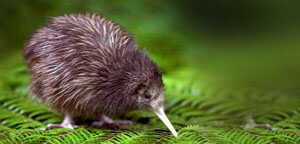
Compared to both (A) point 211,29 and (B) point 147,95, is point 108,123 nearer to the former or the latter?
(B) point 147,95

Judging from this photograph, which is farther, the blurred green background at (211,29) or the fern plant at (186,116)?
the fern plant at (186,116)

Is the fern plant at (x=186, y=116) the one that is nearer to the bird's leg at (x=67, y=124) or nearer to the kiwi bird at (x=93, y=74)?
the bird's leg at (x=67, y=124)

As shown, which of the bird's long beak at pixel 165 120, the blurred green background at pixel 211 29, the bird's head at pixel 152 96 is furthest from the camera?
the bird's head at pixel 152 96

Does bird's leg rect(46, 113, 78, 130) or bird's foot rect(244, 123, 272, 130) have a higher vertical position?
bird's foot rect(244, 123, 272, 130)

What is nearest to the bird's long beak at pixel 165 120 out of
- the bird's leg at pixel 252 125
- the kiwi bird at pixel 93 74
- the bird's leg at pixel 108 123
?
the kiwi bird at pixel 93 74

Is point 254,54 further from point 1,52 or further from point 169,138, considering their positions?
point 1,52

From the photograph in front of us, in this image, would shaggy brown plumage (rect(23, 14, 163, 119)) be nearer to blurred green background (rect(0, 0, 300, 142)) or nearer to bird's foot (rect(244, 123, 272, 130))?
blurred green background (rect(0, 0, 300, 142))

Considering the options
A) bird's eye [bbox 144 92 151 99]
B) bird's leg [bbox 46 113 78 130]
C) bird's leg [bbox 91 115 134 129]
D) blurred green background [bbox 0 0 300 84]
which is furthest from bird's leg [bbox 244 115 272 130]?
bird's leg [bbox 46 113 78 130]

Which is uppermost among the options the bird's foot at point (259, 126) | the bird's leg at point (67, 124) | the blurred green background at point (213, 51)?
the blurred green background at point (213, 51)

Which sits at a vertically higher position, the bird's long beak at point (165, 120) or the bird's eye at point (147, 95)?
the bird's eye at point (147, 95)
